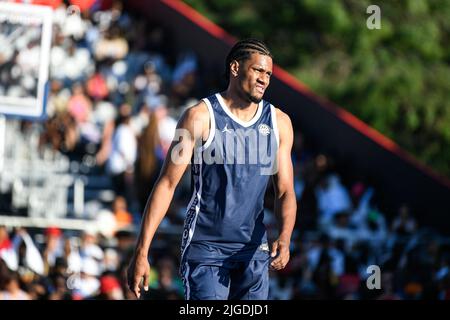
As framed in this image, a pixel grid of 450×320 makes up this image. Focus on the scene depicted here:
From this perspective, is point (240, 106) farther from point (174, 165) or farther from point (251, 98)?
point (174, 165)

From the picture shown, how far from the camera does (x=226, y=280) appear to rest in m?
8.04

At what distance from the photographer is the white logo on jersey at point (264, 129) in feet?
26.2

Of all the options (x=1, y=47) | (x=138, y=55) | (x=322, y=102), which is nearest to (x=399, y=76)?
→ (x=322, y=102)

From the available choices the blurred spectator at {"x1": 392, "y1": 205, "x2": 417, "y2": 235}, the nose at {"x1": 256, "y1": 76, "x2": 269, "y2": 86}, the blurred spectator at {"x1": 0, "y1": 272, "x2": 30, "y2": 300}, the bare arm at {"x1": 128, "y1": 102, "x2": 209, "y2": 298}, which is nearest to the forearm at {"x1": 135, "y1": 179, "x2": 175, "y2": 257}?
the bare arm at {"x1": 128, "y1": 102, "x2": 209, "y2": 298}

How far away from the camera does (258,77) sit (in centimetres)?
796

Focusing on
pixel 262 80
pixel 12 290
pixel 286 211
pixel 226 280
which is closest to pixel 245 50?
pixel 262 80

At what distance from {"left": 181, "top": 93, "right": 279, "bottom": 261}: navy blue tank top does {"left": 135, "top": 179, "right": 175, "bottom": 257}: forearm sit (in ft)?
0.78

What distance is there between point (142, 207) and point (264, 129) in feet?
30.0

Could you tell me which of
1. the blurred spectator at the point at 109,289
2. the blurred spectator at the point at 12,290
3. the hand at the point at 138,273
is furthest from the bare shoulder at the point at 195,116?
the blurred spectator at the point at 109,289

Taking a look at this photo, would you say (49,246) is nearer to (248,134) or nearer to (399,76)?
(248,134)

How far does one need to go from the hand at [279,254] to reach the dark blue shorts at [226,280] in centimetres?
30

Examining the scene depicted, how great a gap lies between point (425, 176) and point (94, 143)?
5176 mm

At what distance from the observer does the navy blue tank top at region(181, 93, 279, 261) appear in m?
7.91

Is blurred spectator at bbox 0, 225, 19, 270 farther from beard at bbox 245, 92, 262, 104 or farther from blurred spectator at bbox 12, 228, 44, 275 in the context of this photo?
beard at bbox 245, 92, 262, 104
